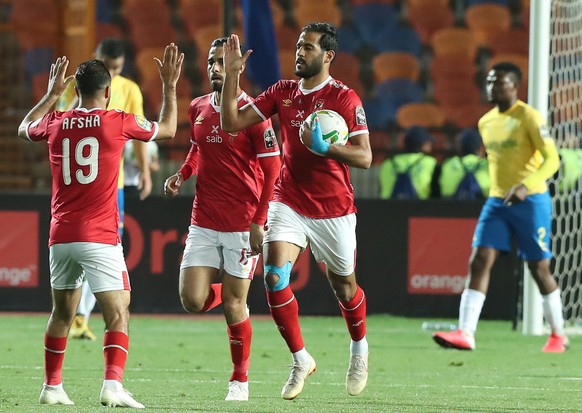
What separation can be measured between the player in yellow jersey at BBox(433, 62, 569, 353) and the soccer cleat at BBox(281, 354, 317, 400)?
3024 millimetres

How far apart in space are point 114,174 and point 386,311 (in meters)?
6.67

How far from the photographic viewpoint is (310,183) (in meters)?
6.75

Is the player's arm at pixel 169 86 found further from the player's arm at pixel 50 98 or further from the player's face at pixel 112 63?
the player's face at pixel 112 63

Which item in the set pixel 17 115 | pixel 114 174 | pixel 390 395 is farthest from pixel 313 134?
pixel 17 115

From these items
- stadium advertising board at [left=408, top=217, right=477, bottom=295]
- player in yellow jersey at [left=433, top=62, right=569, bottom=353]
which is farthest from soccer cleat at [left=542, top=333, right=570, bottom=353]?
stadium advertising board at [left=408, top=217, right=477, bottom=295]

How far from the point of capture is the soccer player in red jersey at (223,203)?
6914 mm

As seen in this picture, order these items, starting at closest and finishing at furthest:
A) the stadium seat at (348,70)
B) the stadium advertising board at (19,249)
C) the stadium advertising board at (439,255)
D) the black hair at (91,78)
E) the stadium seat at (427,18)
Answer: the black hair at (91,78), the stadium advertising board at (439,255), the stadium advertising board at (19,249), the stadium seat at (348,70), the stadium seat at (427,18)

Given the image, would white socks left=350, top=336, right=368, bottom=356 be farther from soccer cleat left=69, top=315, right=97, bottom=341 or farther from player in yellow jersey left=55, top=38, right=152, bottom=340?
soccer cleat left=69, top=315, right=97, bottom=341

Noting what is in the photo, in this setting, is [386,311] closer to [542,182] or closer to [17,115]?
[542,182]

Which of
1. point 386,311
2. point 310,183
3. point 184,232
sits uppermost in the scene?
point 310,183

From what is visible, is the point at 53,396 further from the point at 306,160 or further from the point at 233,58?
the point at 233,58

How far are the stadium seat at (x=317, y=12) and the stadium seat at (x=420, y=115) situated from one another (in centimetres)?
232

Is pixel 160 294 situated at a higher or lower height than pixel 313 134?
lower

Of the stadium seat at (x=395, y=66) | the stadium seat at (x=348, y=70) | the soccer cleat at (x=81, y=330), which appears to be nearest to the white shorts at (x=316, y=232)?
the soccer cleat at (x=81, y=330)
